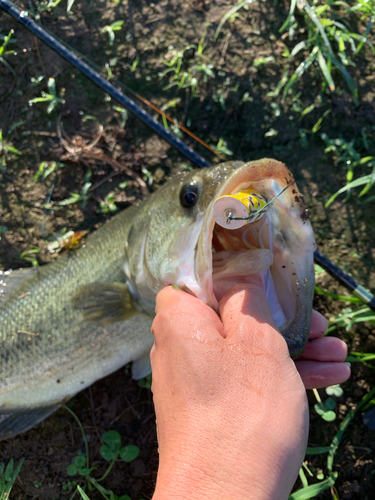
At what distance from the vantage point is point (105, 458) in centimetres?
294

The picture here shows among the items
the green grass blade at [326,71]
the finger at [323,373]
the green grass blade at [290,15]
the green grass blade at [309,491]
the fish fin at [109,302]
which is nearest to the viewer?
the finger at [323,373]

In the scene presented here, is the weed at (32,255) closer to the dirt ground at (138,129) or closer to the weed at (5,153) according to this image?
the dirt ground at (138,129)

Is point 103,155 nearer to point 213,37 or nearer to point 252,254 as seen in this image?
point 213,37

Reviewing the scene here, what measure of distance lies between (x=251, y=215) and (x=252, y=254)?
0.99 ft

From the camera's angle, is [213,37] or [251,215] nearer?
[251,215]

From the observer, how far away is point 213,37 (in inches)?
134

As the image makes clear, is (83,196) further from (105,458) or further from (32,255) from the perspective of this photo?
(105,458)

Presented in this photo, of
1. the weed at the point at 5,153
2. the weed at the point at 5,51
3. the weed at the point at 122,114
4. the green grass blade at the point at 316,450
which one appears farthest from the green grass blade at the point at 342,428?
the weed at the point at 5,51

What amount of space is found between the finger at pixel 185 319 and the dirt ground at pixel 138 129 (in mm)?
1646

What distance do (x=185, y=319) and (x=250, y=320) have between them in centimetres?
28

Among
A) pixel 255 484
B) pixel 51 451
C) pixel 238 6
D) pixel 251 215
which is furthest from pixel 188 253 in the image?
pixel 238 6

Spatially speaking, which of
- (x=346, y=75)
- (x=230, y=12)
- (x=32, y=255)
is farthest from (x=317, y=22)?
(x=32, y=255)

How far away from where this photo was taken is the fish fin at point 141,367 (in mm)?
2770

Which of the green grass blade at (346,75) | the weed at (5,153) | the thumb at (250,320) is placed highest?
the green grass blade at (346,75)
